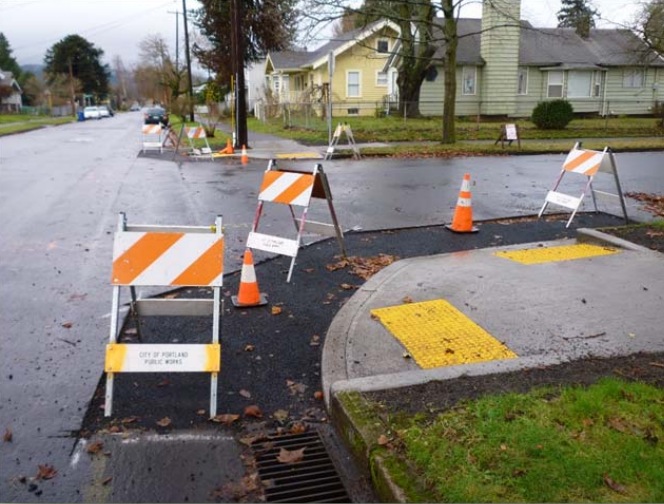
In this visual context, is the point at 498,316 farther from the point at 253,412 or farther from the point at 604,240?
the point at 604,240

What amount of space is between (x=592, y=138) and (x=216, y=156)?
1574 centimetres

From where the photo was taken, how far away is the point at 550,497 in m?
2.87

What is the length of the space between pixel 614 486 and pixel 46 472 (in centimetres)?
287

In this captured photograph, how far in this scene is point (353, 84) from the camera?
1638 inches

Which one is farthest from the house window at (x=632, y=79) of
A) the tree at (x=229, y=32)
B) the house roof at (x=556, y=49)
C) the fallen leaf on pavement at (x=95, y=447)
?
the fallen leaf on pavement at (x=95, y=447)

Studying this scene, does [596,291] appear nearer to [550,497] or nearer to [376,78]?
[550,497]

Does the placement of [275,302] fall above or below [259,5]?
below

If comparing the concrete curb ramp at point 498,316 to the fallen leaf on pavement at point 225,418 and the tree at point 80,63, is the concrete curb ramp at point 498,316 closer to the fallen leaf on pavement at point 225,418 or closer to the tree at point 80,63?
the fallen leaf on pavement at point 225,418

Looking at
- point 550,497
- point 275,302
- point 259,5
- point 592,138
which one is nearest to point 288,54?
point 259,5

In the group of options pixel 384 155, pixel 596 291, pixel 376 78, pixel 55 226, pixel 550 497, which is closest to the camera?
pixel 550 497

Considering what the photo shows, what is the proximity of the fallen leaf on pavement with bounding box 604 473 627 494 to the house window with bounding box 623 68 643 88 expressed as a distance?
1636 inches

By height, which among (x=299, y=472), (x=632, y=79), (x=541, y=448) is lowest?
(x=299, y=472)

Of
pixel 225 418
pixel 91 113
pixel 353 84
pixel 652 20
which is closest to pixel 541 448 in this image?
pixel 225 418

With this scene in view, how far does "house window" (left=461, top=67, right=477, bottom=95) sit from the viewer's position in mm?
37406
